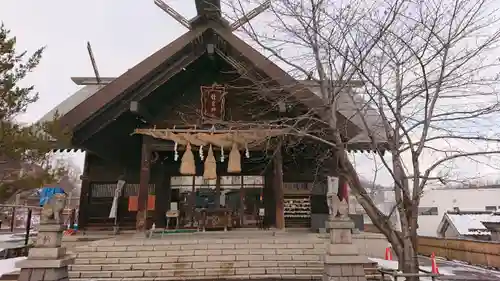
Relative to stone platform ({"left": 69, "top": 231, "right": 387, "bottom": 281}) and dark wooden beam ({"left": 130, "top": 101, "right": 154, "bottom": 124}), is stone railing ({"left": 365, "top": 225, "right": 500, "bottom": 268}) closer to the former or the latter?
stone platform ({"left": 69, "top": 231, "right": 387, "bottom": 281})

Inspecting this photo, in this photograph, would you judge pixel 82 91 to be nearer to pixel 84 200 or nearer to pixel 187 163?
pixel 84 200

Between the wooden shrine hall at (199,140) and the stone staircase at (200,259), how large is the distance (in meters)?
2.01

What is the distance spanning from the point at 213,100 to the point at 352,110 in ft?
18.1

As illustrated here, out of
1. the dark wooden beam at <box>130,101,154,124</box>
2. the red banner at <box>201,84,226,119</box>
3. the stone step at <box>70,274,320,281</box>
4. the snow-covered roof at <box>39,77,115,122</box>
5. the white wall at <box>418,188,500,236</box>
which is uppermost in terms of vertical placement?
the snow-covered roof at <box>39,77,115,122</box>

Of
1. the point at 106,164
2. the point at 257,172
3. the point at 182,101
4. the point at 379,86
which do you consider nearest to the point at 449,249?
the point at 257,172

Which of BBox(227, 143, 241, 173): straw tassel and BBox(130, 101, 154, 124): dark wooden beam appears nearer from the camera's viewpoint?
BBox(130, 101, 154, 124): dark wooden beam

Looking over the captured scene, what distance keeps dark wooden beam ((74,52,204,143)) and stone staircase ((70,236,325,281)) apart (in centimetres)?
350

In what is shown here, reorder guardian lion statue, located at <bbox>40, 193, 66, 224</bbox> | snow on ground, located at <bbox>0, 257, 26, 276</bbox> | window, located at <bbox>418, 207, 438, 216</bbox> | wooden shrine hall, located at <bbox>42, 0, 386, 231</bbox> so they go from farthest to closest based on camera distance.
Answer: window, located at <bbox>418, 207, 438, 216</bbox>
wooden shrine hall, located at <bbox>42, 0, 386, 231</bbox>
snow on ground, located at <bbox>0, 257, 26, 276</bbox>
guardian lion statue, located at <bbox>40, 193, 66, 224</bbox>

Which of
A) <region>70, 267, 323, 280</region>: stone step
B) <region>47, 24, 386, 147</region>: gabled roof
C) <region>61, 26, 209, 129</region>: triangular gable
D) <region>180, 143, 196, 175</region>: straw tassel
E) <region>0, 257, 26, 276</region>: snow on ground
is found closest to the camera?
<region>70, 267, 323, 280</region>: stone step

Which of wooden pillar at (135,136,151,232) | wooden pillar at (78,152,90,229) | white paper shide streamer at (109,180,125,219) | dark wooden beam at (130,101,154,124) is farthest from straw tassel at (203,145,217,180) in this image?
wooden pillar at (78,152,90,229)

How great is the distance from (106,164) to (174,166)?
9.44 feet

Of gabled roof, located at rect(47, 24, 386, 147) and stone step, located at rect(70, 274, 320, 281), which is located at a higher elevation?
gabled roof, located at rect(47, 24, 386, 147)

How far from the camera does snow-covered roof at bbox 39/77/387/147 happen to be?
6.56 m

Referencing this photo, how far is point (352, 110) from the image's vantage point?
7348 millimetres
